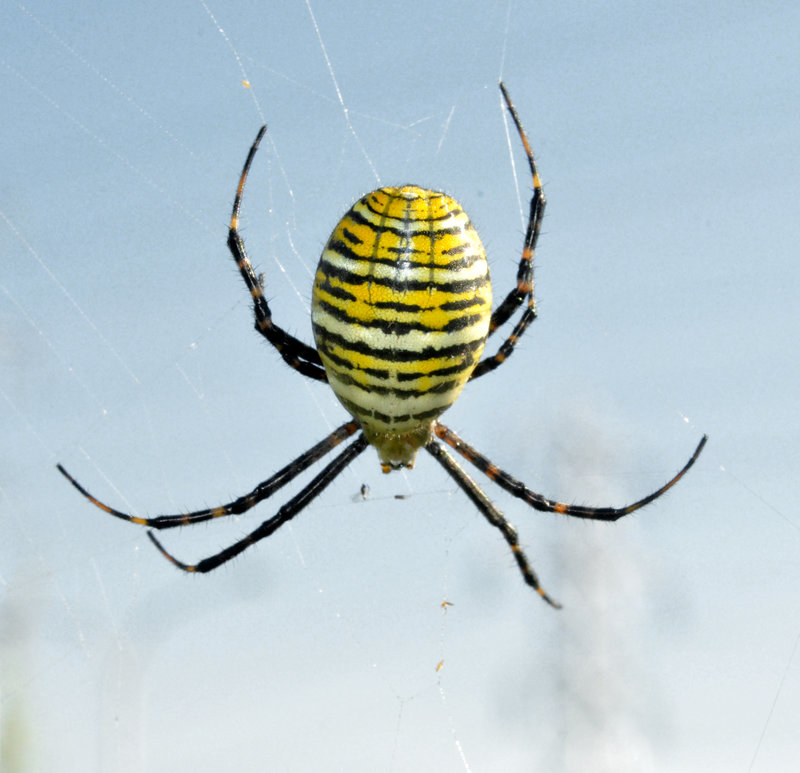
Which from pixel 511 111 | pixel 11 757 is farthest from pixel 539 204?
pixel 11 757

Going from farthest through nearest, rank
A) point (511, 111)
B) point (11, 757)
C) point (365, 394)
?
point (11, 757)
point (511, 111)
point (365, 394)

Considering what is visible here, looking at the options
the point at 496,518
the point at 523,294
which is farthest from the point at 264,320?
the point at 496,518

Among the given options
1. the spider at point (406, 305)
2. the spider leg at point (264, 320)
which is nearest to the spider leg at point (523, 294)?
the spider at point (406, 305)

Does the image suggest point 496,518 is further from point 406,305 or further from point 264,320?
point 406,305

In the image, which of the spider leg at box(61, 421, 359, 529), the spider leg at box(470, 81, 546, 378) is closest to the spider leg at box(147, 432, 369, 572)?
the spider leg at box(61, 421, 359, 529)

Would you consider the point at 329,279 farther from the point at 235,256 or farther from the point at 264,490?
the point at 264,490

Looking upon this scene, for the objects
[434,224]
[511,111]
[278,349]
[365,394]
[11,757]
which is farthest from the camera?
[11,757]
